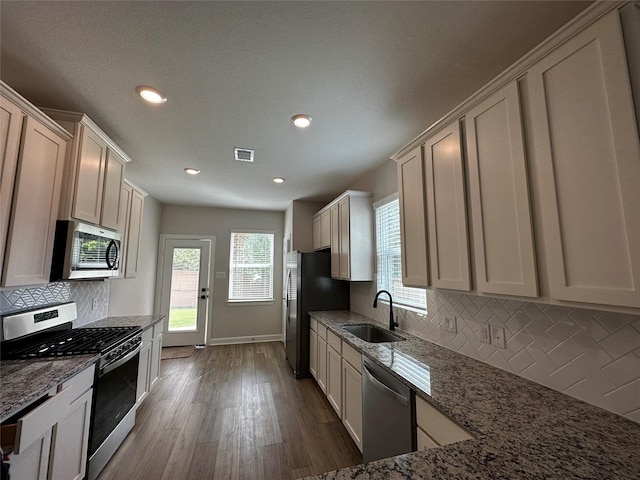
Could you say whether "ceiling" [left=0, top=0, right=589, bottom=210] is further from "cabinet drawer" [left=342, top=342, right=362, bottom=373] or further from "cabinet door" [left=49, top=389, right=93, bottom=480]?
"cabinet door" [left=49, top=389, right=93, bottom=480]

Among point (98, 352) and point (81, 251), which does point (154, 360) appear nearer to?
point (98, 352)

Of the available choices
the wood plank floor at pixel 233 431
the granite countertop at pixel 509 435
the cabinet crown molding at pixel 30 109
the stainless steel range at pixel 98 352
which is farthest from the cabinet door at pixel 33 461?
the cabinet crown molding at pixel 30 109

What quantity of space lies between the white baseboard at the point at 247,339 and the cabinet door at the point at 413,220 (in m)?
4.04

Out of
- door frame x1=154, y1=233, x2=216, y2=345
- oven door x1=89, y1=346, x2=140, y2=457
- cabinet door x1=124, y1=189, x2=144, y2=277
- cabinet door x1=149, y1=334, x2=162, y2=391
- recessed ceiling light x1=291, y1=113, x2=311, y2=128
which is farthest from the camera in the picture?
door frame x1=154, y1=233, x2=216, y2=345

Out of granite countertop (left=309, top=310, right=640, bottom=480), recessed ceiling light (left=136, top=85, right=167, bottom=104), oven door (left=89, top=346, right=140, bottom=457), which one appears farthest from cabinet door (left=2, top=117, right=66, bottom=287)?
granite countertop (left=309, top=310, right=640, bottom=480)

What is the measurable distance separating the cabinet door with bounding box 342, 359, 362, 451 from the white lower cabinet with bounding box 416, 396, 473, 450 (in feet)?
2.53

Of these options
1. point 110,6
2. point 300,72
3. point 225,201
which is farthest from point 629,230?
point 225,201

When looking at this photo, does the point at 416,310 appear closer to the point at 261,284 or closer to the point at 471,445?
the point at 471,445

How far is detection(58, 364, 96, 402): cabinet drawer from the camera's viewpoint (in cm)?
147

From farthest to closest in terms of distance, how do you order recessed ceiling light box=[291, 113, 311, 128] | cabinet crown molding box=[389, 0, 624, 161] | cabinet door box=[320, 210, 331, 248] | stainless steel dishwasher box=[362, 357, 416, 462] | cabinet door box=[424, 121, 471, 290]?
cabinet door box=[320, 210, 331, 248], recessed ceiling light box=[291, 113, 311, 128], cabinet door box=[424, 121, 471, 290], stainless steel dishwasher box=[362, 357, 416, 462], cabinet crown molding box=[389, 0, 624, 161]

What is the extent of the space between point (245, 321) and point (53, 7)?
483 centimetres

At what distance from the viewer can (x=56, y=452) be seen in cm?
140

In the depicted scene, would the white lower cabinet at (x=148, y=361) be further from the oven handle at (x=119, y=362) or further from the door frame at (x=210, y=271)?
the door frame at (x=210, y=271)

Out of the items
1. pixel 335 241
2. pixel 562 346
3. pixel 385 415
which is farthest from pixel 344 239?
pixel 562 346
